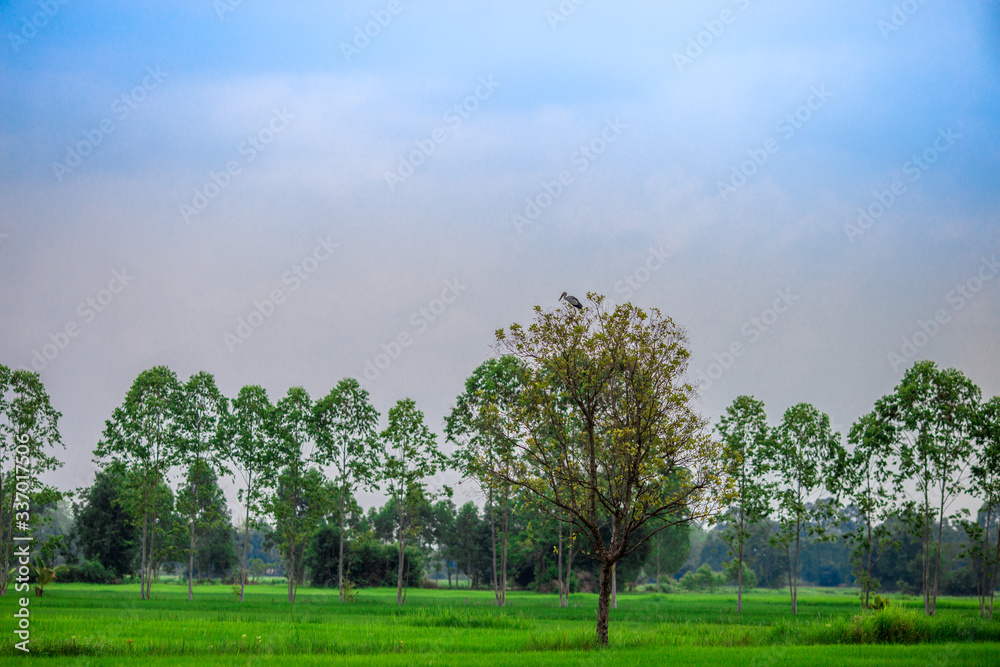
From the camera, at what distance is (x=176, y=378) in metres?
53.0

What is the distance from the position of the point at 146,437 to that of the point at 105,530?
101 feet

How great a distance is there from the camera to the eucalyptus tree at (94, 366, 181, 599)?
168 feet

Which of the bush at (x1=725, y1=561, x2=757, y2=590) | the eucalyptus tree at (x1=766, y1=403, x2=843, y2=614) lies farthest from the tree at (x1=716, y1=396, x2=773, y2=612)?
the bush at (x1=725, y1=561, x2=757, y2=590)

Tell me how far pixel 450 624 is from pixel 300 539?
2215 cm

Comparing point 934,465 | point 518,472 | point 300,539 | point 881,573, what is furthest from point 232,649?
point 881,573

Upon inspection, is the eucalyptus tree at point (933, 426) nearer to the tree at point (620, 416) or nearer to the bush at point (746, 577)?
the tree at point (620, 416)

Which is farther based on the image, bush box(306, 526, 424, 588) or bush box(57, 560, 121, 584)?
bush box(306, 526, 424, 588)

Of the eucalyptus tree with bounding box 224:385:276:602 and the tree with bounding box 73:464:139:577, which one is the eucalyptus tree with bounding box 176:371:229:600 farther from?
the tree with bounding box 73:464:139:577

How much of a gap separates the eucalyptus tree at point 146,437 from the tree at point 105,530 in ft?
87.6

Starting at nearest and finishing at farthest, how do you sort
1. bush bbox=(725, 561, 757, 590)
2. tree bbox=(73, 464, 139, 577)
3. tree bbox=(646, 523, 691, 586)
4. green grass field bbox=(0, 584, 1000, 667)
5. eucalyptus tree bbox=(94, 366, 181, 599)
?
green grass field bbox=(0, 584, 1000, 667), eucalyptus tree bbox=(94, 366, 181, 599), tree bbox=(73, 464, 139, 577), tree bbox=(646, 523, 691, 586), bush bbox=(725, 561, 757, 590)

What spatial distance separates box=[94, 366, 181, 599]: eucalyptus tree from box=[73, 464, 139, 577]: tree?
26709mm

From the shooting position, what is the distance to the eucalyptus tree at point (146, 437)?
168 ft

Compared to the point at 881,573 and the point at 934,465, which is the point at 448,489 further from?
the point at 881,573

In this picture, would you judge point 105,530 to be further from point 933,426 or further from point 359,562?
point 933,426
